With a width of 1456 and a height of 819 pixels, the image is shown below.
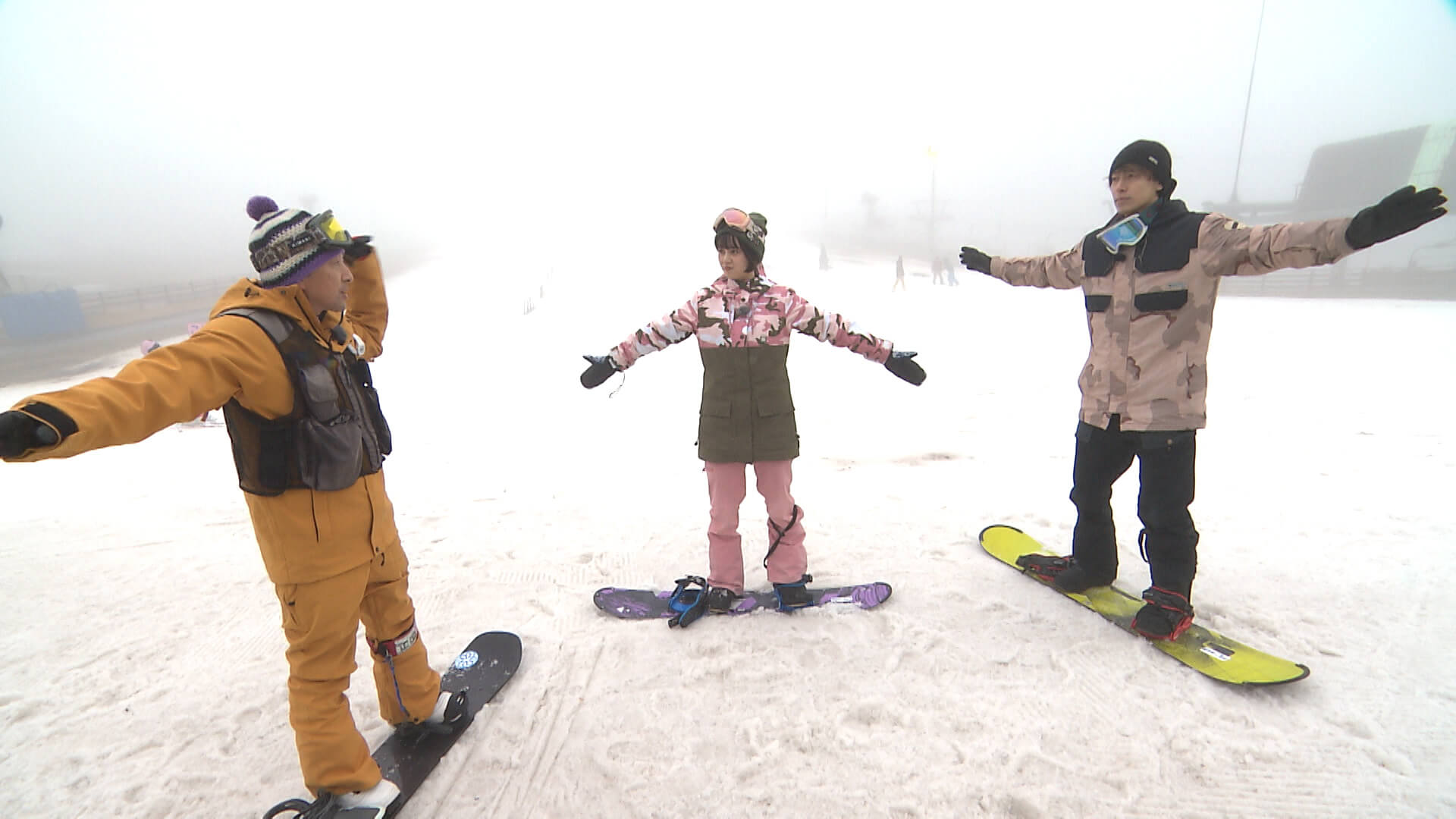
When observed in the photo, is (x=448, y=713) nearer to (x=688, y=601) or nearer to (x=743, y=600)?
(x=688, y=601)

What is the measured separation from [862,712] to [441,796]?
1.76m

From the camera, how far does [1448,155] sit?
72.4 feet

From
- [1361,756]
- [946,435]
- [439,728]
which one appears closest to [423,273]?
[946,435]

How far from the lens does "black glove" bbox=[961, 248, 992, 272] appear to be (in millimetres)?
3594

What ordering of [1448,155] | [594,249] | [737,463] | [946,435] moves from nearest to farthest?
[737,463], [946,435], [1448,155], [594,249]

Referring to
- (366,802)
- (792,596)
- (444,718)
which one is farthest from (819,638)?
(366,802)

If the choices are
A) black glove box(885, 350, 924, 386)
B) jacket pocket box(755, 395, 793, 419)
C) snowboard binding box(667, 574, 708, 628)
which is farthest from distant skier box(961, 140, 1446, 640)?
snowboard binding box(667, 574, 708, 628)

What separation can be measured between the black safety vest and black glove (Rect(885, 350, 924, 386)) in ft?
8.42

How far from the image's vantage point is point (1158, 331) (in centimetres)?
283

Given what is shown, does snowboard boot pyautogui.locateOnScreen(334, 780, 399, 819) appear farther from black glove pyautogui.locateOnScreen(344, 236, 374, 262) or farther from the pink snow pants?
black glove pyautogui.locateOnScreen(344, 236, 374, 262)

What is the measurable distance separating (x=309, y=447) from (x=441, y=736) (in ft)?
4.80

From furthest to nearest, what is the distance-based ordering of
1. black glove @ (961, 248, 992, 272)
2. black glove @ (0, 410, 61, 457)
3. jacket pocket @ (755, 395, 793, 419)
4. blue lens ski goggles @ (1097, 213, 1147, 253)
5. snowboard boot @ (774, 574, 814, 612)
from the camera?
black glove @ (961, 248, 992, 272) → snowboard boot @ (774, 574, 814, 612) → jacket pocket @ (755, 395, 793, 419) → blue lens ski goggles @ (1097, 213, 1147, 253) → black glove @ (0, 410, 61, 457)

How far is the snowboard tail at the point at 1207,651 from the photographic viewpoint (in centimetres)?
266

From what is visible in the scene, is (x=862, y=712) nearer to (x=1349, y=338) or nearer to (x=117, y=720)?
(x=117, y=720)
